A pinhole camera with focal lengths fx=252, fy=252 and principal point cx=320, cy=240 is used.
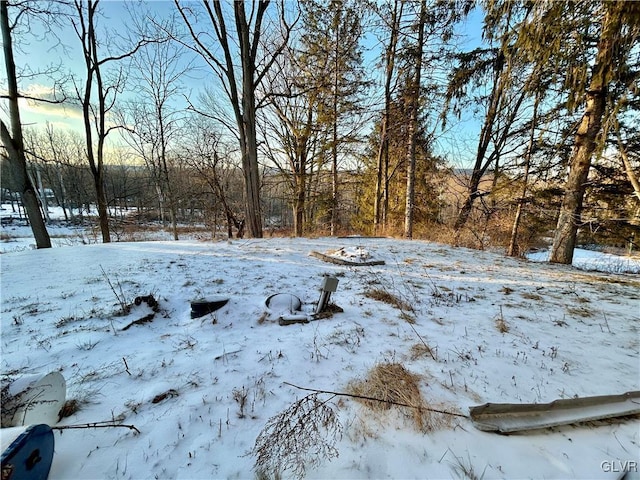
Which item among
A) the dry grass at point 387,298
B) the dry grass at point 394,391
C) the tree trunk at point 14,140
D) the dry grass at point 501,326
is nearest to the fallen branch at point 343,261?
the dry grass at point 387,298

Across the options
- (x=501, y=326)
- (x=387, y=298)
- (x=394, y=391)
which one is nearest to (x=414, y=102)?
(x=387, y=298)

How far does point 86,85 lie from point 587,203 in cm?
1564

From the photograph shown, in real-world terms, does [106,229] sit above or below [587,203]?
below

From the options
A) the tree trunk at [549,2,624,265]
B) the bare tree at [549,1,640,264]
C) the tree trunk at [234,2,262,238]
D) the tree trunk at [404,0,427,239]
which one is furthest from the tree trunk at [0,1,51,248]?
the tree trunk at [549,2,624,265]

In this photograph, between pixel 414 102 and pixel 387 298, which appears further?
pixel 414 102

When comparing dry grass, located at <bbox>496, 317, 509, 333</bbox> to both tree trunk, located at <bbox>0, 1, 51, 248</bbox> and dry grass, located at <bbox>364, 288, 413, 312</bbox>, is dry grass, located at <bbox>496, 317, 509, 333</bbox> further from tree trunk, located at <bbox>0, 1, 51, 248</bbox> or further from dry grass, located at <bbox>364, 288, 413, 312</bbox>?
tree trunk, located at <bbox>0, 1, 51, 248</bbox>

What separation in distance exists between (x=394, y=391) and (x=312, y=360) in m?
0.68

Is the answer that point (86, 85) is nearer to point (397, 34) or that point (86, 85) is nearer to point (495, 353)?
point (397, 34)

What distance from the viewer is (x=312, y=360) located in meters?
2.07

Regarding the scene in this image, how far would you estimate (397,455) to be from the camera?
1.31 metres

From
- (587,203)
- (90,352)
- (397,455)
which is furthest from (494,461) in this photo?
→ (587,203)

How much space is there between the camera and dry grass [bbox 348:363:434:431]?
5.01 feet

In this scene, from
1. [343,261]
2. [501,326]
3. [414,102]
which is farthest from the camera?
[414,102]

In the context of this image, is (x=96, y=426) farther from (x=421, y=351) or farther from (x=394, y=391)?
(x=421, y=351)
